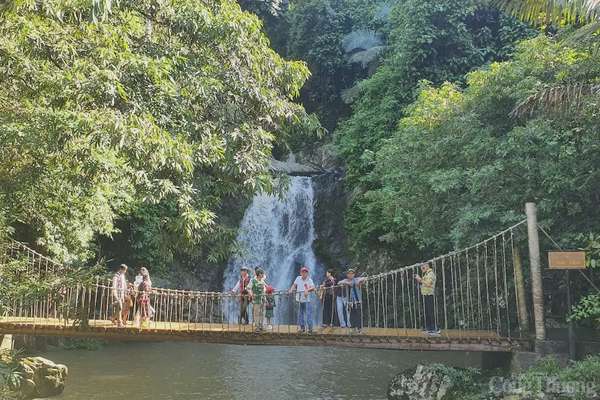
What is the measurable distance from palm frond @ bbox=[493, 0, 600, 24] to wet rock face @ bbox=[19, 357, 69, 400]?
9204 millimetres

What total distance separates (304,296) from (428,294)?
1.98m

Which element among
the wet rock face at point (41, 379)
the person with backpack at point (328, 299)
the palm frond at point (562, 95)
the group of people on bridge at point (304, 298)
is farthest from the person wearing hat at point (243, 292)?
the palm frond at point (562, 95)

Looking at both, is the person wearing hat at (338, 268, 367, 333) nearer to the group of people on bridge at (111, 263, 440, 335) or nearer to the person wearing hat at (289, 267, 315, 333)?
the group of people on bridge at (111, 263, 440, 335)

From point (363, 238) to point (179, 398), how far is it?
8556 mm

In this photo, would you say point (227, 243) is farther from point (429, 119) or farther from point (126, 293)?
point (429, 119)

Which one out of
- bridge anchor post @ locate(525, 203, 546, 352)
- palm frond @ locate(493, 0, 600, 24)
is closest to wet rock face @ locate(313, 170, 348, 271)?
bridge anchor post @ locate(525, 203, 546, 352)

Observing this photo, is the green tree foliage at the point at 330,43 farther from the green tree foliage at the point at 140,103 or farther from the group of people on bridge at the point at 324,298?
the green tree foliage at the point at 140,103

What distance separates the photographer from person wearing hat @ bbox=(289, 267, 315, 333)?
9.34m

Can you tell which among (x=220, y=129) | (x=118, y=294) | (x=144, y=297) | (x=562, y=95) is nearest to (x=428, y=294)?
(x=562, y=95)

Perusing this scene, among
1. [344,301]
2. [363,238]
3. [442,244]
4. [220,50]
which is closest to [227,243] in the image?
[344,301]

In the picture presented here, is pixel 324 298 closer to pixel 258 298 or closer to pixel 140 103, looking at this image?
pixel 258 298

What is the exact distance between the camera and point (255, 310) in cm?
941

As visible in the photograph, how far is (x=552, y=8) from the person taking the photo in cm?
748

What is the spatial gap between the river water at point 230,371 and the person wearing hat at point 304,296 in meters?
1.35
